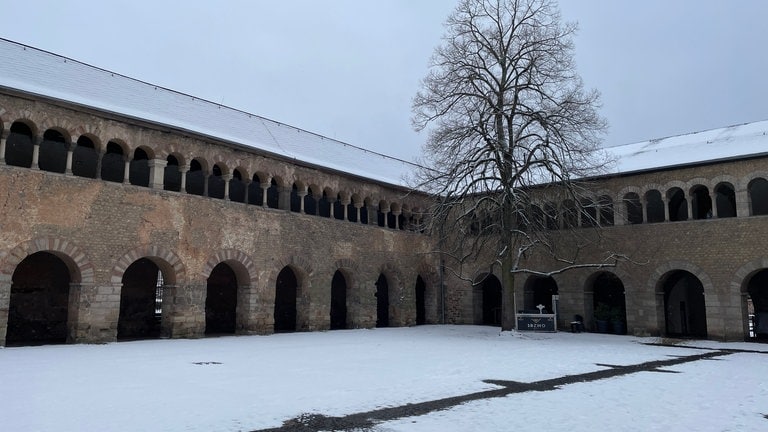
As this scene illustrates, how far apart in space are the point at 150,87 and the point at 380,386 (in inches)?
638

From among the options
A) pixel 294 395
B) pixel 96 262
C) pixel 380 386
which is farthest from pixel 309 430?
pixel 96 262

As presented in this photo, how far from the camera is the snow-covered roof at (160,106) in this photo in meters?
16.2

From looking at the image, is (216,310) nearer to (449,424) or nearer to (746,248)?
(449,424)

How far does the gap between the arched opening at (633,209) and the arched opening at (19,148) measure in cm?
2172

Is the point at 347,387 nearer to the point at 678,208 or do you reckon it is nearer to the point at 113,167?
the point at 113,167

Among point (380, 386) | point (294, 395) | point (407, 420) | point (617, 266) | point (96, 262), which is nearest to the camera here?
point (407, 420)

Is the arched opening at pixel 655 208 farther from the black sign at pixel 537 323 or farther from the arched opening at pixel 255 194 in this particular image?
the arched opening at pixel 255 194

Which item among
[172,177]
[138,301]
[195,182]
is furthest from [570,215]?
[138,301]

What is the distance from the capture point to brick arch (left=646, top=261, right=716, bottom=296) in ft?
67.3

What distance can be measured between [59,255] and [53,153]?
3.62m

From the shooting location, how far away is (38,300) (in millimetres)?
17922

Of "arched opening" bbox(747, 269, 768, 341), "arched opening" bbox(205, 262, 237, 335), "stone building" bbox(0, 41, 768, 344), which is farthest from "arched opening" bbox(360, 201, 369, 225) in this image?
"arched opening" bbox(747, 269, 768, 341)

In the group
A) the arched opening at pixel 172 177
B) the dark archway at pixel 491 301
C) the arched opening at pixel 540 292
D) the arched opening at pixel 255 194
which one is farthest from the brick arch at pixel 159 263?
the dark archway at pixel 491 301

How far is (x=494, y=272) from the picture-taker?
1064 inches
